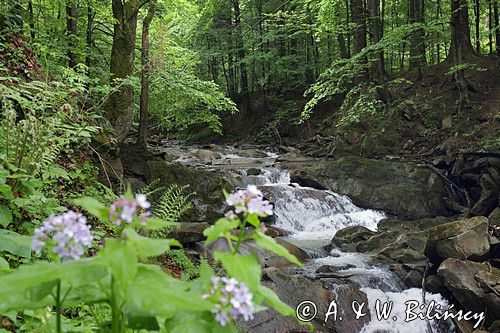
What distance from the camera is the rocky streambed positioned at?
231 inches

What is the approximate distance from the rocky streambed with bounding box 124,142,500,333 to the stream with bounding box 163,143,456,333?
0.02m

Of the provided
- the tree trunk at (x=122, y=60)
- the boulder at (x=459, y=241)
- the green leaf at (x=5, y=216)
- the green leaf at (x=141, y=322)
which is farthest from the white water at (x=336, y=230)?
the green leaf at (x=141, y=322)

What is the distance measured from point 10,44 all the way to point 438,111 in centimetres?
1418

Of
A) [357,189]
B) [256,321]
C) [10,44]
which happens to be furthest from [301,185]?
[10,44]

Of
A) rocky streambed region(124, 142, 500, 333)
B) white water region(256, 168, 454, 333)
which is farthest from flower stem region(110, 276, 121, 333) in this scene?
white water region(256, 168, 454, 333)

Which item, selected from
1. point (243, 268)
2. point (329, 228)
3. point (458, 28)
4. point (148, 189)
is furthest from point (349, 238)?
point (458, 28)

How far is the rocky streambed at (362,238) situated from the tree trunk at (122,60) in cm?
116

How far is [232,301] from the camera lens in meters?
0.95

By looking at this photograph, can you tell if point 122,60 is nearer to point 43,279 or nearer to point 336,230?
point 336,230

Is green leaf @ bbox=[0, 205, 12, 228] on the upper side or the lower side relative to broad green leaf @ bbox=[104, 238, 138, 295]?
lower

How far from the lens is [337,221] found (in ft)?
35.9

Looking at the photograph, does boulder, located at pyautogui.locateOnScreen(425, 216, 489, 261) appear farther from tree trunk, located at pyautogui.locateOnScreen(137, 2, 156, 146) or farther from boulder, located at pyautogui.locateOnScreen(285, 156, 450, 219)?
tree trunk, located at pyautogui.locateOnScreen(137, 2, 156, 146)

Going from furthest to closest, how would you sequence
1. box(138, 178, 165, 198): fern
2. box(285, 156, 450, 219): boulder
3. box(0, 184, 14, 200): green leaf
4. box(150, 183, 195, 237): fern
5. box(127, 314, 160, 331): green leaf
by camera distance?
box(285, 156, 450, 219): boulder, box(138, 178, 165, 198): fern, box(150, 183, 195, 237): fern, box(0, 184, 14, 200): green leaf, box(127, 314, 160, 331): green leaf

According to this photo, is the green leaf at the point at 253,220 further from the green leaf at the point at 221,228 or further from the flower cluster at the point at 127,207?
the flower cluster at the point at 127,207
